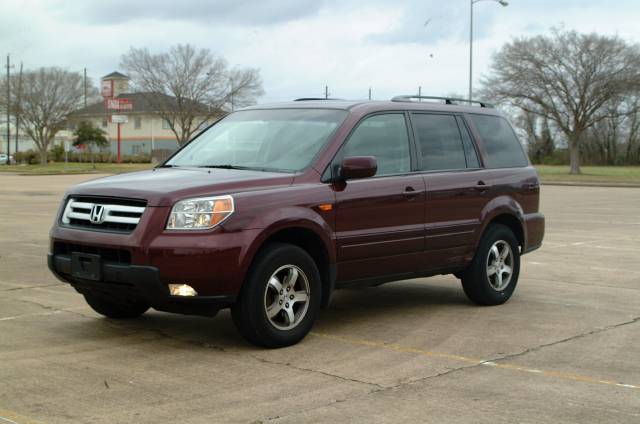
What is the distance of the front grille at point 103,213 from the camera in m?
6.17

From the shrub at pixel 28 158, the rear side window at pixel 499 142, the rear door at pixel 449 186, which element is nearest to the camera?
the rear door at pixel 449 186

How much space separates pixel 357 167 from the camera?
6.71 meters

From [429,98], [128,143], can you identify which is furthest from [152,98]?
[429,98]

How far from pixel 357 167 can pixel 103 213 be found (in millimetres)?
1936

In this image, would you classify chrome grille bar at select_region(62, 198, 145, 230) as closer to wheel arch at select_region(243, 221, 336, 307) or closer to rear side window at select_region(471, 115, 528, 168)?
wheel arch at select_region(243, 221, 336, 307)

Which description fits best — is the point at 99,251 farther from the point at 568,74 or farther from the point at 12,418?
the point at 568,74

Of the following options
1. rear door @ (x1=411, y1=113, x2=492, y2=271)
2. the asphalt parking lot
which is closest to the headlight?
the asphalt parking lot

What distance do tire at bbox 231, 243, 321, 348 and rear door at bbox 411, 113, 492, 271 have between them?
148cm

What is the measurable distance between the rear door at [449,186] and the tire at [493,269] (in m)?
0.23

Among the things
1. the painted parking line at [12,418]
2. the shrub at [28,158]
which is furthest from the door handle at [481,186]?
the shrub at [28,158]

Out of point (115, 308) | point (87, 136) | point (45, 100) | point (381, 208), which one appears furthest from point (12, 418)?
point (87, 136)

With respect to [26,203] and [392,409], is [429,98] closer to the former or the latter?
[392,409]

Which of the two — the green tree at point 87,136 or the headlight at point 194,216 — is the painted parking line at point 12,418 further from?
the green tree at point 87,136

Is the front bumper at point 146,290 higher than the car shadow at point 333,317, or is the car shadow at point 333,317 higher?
the front bumper at point 146,290
